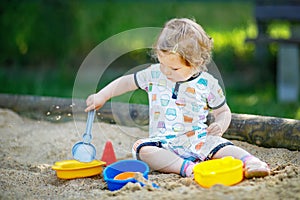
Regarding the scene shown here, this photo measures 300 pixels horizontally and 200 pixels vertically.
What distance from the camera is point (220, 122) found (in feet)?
8.59

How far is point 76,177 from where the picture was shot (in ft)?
8.38

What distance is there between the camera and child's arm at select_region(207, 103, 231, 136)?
2.58m

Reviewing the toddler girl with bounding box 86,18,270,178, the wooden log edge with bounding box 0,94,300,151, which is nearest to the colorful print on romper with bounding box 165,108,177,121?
the toddler girl with bounding box 86,18,270,178

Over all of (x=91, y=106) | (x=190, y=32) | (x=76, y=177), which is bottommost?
(x=76, y=177)

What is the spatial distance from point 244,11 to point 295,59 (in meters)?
2.32

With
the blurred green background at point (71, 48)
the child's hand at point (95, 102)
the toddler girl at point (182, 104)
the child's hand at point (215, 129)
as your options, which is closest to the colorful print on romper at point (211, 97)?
the toddler girl at point (182, 104)

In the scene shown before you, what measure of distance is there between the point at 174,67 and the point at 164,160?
39 cm

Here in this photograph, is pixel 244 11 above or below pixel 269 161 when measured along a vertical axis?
above

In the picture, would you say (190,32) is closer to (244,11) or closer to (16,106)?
(16,106)

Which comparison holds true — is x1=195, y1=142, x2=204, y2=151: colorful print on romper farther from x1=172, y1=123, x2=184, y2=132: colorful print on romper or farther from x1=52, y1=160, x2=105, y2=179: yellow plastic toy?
x1=52, y1=160, x2=105, y2=179: yellow plastic toy

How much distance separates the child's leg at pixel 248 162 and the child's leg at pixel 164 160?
0.15m

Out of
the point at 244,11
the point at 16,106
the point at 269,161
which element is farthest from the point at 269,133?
the point at 244,11

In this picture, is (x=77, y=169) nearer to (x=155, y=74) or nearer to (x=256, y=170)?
(x=155, y=74)

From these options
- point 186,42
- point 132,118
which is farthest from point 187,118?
point 132,118
